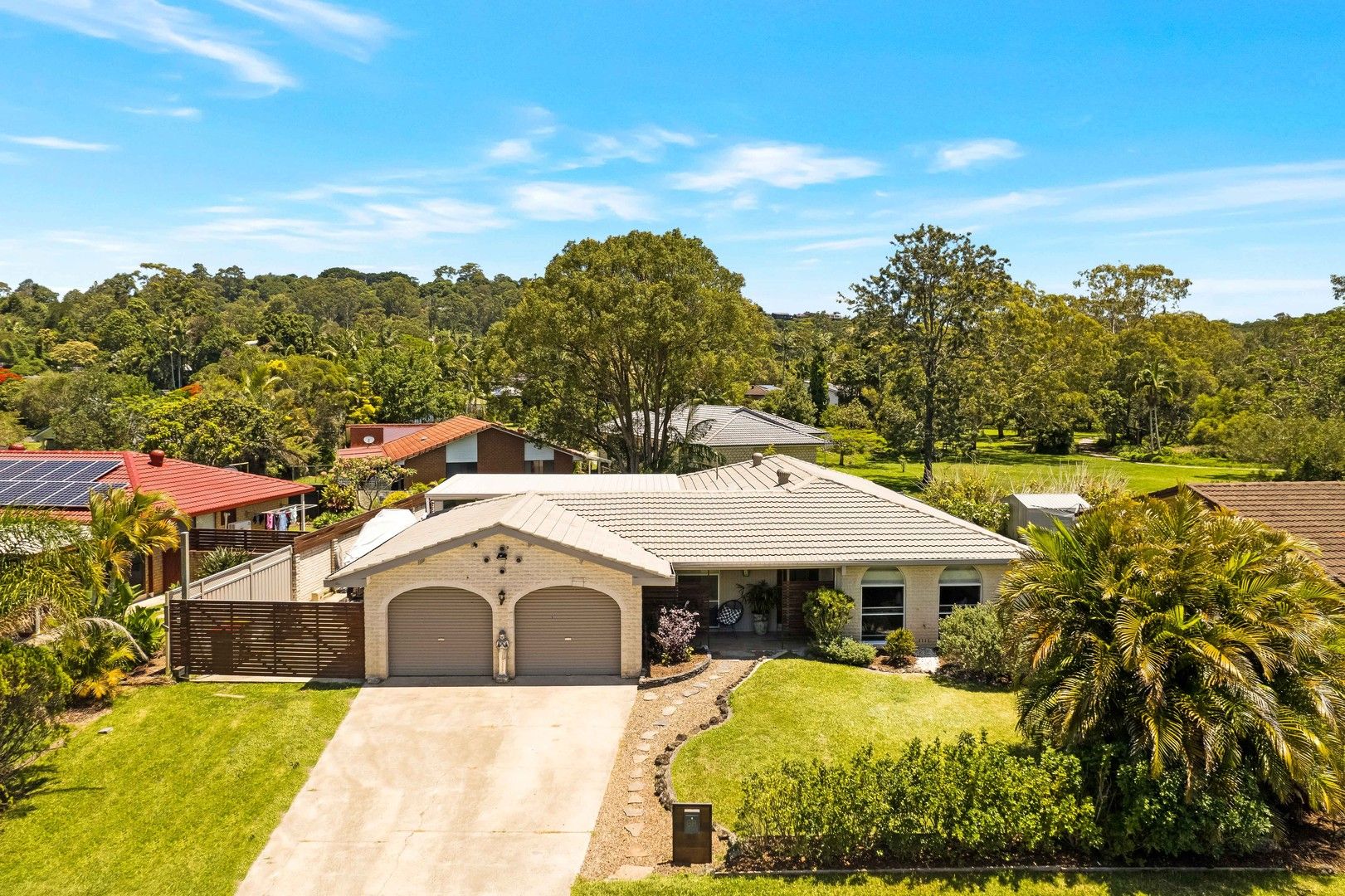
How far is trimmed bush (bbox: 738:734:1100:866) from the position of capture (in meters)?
11.0

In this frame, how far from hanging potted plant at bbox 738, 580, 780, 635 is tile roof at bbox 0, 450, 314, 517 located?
Answer: 675 inches

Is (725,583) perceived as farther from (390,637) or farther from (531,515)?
(390,637)

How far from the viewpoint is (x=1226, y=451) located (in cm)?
5322

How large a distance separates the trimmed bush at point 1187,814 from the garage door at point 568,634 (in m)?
10.2

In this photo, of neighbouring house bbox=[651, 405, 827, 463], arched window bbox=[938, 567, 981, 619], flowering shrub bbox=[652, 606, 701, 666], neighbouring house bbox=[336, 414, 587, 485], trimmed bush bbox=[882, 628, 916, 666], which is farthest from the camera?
neighbouring house bbox=[651, 405, 827, 463]

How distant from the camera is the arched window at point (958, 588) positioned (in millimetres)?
20062

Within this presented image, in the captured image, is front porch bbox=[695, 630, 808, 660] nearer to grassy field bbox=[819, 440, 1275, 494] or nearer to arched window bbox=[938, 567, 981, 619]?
arched window bbox=[938, 567, 981, 619]

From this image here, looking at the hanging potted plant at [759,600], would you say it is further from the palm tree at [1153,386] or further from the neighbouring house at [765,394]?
the palm tree at [1153,386]

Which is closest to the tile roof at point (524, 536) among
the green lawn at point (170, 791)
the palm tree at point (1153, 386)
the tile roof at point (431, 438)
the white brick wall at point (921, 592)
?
the green lawn at point (170, 791)

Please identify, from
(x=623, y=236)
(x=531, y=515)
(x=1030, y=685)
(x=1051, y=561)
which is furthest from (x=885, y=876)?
(x=623, y=236)

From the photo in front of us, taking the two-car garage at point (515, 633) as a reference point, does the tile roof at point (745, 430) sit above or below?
above

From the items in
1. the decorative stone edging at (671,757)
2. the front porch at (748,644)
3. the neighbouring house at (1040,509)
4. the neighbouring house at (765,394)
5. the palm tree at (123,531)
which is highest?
the neighbouring house at (765,394)

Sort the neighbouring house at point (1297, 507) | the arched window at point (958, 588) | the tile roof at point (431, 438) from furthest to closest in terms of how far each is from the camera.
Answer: the tile roof at point (431, 438)
the arched window at point (958, 588)
the neighbouring house at point (1297, 507)

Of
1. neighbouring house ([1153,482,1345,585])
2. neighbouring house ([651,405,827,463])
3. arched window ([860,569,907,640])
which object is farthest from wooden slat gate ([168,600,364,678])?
neighbouring house ([651,405,827,463])
